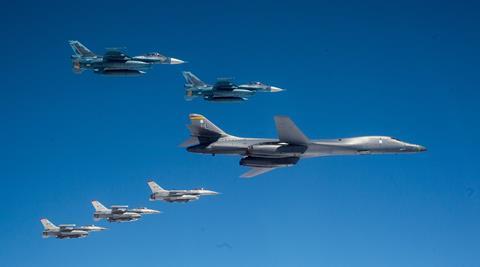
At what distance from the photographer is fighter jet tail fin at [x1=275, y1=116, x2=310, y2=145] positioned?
2662 inches

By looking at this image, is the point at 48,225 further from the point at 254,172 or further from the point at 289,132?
the point at 289,132

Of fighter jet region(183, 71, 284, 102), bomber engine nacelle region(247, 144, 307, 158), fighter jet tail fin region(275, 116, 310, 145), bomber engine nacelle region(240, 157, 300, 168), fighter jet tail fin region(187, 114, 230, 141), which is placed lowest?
bomber engine nacelle region(240, 157, 300, 168)

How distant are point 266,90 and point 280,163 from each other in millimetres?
13291

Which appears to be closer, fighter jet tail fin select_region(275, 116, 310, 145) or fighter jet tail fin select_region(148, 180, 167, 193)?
fighter jet tail fin select_region(275, 116, 310, 145)

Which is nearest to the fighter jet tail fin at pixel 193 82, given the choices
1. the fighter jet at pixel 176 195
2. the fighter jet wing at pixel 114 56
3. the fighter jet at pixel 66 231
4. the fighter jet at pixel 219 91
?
the fighter jet at pixel 219 91

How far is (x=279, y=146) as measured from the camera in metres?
70.1

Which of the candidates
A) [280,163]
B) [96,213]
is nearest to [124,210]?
[96,213]

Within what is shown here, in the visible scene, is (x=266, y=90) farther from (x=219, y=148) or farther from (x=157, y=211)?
(x=157, y=211)

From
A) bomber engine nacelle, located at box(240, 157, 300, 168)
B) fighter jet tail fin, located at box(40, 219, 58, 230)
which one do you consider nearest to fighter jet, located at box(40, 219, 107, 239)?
fighter jet tail fin, located at box(40, 219, 58, 230)

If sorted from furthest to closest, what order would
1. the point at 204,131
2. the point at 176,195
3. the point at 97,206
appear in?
the point at 97,206 < the point at 176,195 < the point at 204,131

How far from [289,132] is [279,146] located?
2.03 meters

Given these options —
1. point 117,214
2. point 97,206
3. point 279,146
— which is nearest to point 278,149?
point 279,146

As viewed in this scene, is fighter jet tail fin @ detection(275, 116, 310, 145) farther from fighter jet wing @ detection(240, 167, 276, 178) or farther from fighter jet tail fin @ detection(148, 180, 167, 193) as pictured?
fighter jet tail fin @ detection(148, 180, 167, 193)

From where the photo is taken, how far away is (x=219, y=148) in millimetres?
72500
